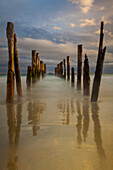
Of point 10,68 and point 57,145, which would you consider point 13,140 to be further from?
point 10,68

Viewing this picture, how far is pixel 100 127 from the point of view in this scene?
241 cm

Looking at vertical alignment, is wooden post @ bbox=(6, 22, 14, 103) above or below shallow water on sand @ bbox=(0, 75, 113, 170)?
above

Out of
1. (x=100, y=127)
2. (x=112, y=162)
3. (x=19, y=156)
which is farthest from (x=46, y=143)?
(x=100, y=127)

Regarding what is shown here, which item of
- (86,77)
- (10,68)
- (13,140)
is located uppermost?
(10,68)

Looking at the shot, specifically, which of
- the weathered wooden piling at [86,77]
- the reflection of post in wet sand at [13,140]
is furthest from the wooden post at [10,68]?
the weathered wooden piling at [86,77]

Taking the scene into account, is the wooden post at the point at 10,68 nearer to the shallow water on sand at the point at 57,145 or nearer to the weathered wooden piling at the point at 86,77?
the shallow water on sand at the point at 57,145

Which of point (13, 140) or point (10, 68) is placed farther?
point (10, 68)

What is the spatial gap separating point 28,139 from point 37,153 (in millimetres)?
399

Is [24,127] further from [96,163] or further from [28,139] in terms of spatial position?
[96,163]

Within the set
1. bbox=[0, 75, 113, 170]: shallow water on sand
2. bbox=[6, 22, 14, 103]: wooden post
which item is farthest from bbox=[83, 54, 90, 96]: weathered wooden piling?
bbox=[0, 75, 113, 170]: shallow water on sand

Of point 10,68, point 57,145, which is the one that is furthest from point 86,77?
point 57,145

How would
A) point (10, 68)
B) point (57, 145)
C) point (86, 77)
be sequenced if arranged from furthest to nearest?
point (86, 77) < point (10, 68) < point (57, 145)

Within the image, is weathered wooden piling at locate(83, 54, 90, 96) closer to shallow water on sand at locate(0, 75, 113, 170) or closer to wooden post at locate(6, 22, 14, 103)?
wooden post at locate(6, 22, 14, 103)

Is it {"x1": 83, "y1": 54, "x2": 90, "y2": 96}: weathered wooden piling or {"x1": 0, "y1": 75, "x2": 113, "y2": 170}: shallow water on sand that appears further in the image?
{"x1": 83, "y1": 54, "x2": 90, "y2": 96}: weathered wooden piling
